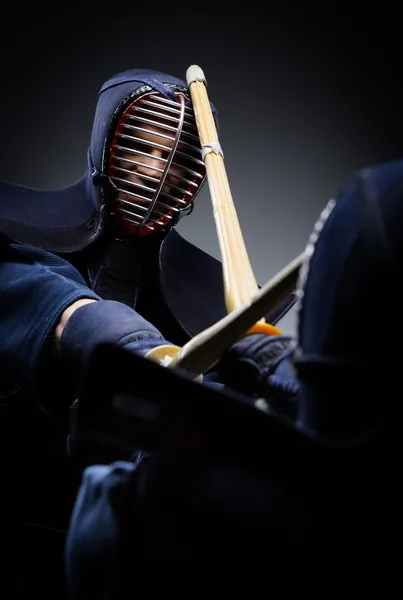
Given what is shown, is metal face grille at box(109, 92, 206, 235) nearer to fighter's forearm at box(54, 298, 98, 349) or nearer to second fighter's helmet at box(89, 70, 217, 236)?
second fighter's helmet at box(89, 70, 217, 236)

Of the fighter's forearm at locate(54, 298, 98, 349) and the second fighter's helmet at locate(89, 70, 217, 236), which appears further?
the second fighter's helmet at locate(89, 70, 217, 236)

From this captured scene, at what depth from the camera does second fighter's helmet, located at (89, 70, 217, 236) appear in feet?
3.41

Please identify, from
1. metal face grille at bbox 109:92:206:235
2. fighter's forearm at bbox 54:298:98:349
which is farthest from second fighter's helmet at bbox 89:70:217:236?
fighter's forearm at bbox 54:298:98:349

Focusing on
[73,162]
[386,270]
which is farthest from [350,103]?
[386,270]

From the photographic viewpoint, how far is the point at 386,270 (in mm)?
414

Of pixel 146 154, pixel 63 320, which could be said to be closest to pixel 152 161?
pixel 146 154

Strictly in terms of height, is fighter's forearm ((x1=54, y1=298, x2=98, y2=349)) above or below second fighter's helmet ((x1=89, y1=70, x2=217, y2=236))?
below

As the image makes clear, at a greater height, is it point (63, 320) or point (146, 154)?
point (146, 154)

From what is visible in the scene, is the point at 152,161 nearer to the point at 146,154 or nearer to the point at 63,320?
the point at 146,154

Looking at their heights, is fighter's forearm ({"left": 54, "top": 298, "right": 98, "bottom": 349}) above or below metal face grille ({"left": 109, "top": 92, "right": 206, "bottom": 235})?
below

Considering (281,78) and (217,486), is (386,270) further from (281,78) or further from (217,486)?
(281,78)

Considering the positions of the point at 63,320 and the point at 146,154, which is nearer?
the point at 63,320

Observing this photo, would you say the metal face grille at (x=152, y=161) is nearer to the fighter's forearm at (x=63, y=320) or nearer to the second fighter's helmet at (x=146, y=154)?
the second fighter's helmet at (x=146, y=154)

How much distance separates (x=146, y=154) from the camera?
1.03 metres
